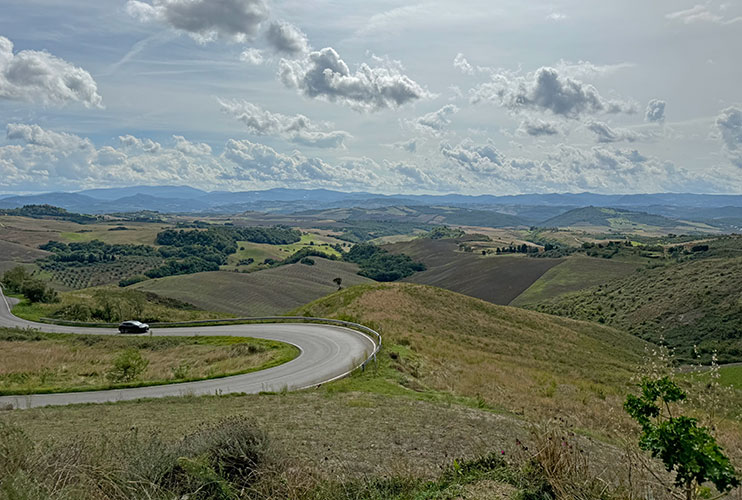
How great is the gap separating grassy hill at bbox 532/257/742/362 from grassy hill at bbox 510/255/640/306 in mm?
9076

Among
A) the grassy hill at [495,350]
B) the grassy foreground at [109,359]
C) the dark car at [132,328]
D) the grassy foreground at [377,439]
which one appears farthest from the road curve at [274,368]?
the grassy hill at [495,350]

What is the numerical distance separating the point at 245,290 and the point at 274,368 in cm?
9715

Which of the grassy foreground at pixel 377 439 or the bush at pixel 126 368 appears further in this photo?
the bush at pixel 126 368

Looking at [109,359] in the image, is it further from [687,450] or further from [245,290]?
[245,290]

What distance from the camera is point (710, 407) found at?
247 inches

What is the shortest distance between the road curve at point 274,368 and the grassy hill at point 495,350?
126 inches

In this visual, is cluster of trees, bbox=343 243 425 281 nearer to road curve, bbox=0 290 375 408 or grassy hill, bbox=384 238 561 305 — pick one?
grassy hill, bbox=384 238 561 305

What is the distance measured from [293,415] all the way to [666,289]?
275 ft

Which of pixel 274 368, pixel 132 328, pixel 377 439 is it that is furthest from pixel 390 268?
pixel 377 439

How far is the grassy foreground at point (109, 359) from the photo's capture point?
81.0 feet

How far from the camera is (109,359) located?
1232 inches

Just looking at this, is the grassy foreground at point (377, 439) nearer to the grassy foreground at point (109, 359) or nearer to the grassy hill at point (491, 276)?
the grassy foreground at point (109, 359)

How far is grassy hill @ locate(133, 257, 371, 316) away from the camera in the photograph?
10750 cm

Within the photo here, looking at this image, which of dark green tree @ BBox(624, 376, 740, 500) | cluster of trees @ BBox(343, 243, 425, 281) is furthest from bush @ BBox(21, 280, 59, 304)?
cluster of trees @ BBox(343, 243, 425, 281)
